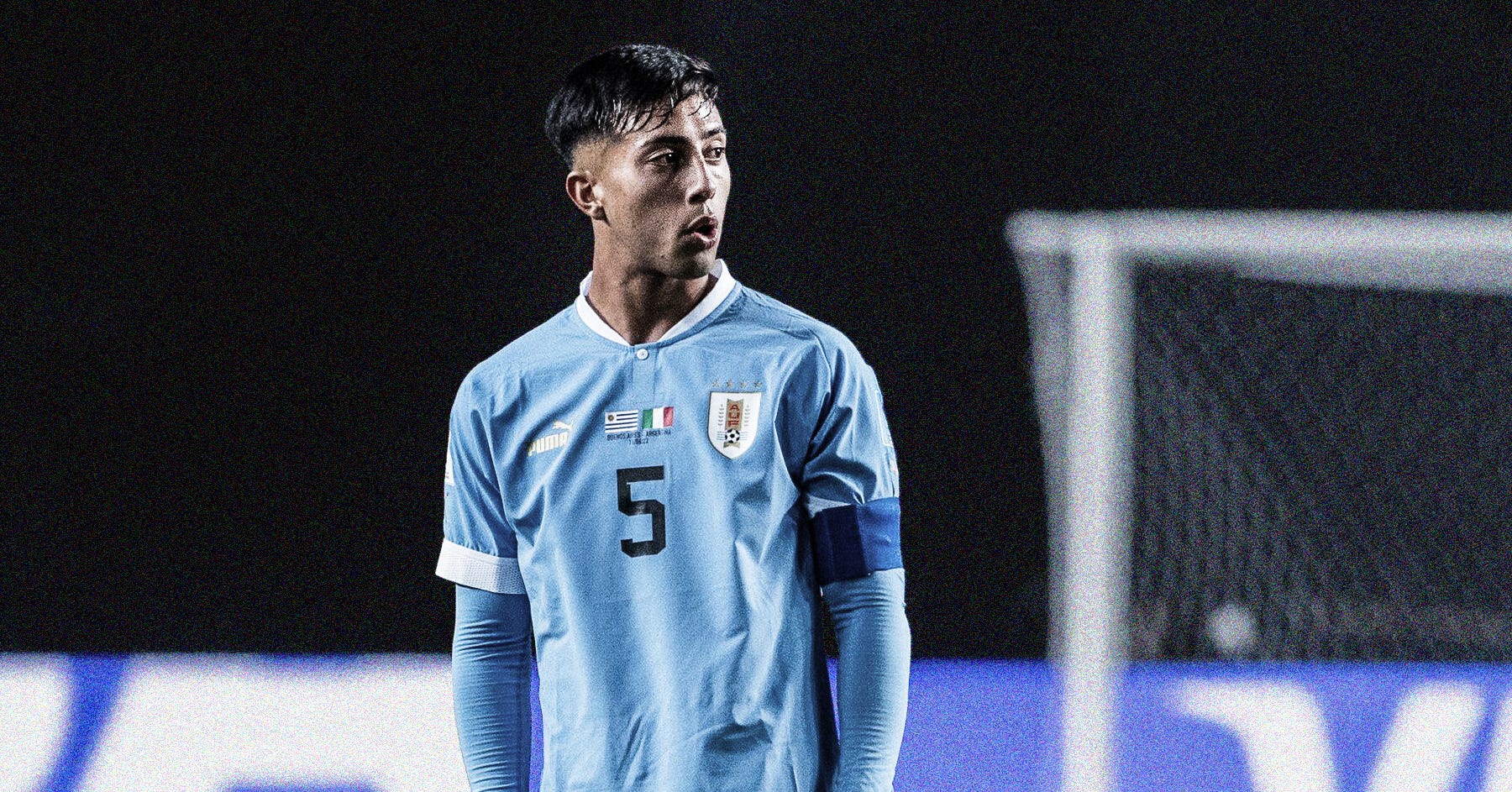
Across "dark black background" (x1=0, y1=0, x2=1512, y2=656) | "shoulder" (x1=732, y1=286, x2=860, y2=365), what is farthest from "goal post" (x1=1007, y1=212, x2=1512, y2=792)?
"shoulder" (x1=732, y1=286, x2=860, y2=365)

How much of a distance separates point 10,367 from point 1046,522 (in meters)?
2.09

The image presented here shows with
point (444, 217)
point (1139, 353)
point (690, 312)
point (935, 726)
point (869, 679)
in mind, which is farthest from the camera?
point (444, 217)

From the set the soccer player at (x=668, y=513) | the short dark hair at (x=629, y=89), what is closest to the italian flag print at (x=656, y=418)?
the soccer player at (x=668, y=513)

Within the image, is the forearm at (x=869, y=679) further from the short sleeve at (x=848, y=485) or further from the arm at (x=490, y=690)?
the arm at (x=490, y=690)

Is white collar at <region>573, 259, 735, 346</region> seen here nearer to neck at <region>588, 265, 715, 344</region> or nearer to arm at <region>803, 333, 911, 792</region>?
neck at <region>588, 265, 715, 344</region>

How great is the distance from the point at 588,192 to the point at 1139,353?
1786 mm

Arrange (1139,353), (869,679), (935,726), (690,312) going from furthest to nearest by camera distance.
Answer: (935,726)
(1139,353)
(690,312)
(869,679)

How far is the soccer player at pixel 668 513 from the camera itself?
3.60 feet

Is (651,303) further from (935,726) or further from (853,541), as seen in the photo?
(935,726)

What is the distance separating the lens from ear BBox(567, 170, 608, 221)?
123cm

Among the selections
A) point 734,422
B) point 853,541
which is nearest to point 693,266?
point 734,422

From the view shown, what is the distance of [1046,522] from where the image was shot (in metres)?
3.14

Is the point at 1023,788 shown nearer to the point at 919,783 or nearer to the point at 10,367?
the point at 919,783

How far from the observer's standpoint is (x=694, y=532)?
1120 mm
